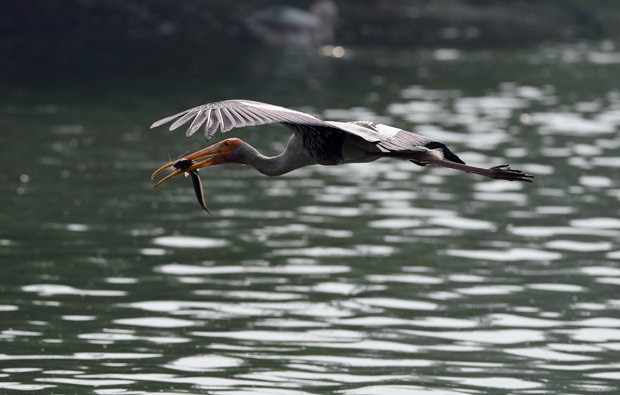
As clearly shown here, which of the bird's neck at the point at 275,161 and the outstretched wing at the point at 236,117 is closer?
the outstretched wing at the point at 236,117

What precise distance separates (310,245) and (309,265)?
3.18 feet

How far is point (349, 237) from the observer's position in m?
17.0

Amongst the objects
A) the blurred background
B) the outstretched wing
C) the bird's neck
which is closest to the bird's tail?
the bird's neck

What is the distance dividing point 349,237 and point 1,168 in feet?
22.4

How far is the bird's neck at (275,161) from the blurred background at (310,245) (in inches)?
79.9

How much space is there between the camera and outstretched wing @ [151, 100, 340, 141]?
823cm

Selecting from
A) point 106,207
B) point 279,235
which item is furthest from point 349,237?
point 106,207

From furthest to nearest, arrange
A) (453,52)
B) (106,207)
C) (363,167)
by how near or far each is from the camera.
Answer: (453,52) < (363,167) < (106,207)

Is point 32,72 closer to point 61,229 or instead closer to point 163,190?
point 163,190

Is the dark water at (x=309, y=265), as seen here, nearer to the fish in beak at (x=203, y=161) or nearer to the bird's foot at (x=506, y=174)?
the fish in beak at (x=203, y=161)

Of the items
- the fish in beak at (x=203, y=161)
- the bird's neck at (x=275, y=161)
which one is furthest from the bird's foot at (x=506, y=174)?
the fish in beak at (x=203, y=161)

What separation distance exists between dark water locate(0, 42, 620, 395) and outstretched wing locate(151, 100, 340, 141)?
297cm

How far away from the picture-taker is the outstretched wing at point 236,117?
8227 millimetres

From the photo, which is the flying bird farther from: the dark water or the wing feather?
the dark water
